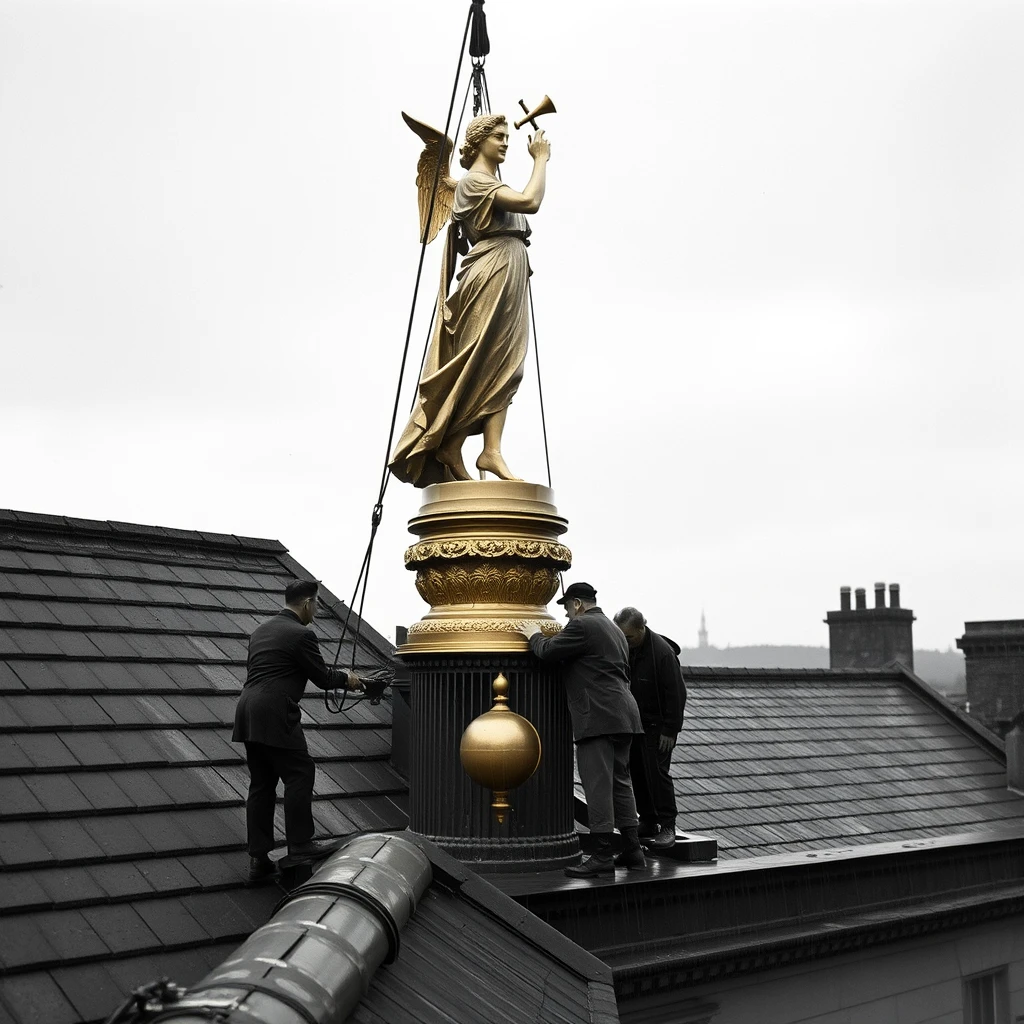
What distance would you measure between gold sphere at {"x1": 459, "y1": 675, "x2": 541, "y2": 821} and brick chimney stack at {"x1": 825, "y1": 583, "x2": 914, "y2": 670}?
27015 mm

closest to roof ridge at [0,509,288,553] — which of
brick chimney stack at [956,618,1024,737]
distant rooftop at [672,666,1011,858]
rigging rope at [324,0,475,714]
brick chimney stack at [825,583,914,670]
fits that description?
rigging rope at [324,0,475,714]

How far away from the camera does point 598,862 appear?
8.80 metres

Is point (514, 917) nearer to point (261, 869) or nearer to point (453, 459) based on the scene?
point (261, 869)

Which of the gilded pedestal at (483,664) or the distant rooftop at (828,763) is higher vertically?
the distant rooftop at (828,763)

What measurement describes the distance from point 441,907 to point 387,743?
365 centimetres

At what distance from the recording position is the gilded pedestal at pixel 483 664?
8.91 m

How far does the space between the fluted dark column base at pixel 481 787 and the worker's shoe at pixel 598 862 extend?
230mm

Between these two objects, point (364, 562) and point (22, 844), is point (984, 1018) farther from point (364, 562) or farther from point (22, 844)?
point (22, 844)

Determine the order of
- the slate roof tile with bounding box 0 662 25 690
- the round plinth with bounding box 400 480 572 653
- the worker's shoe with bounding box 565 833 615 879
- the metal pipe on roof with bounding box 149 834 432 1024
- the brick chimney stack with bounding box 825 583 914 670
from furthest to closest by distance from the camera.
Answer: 1. the brick chimney stack with bounding box 825 583 914 670
2. the round plinth with bounding box 400 480 572 653
3. the worker's shoe with bounding box 565 833 615 879
4. the slate roof tile with bounding box 0 662 25 690
5. the metal pipe on roof with bounding box 149 834 432 1024

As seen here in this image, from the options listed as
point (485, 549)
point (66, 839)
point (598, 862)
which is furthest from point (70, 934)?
point (485, 549)

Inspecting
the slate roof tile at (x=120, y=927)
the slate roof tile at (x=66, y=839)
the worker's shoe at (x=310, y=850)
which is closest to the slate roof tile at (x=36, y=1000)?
the slate roof tile at (x=120, y=927)

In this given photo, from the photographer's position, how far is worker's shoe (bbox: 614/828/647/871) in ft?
30.0

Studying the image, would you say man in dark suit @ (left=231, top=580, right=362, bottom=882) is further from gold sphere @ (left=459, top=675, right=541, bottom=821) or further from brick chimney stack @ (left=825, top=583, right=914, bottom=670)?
brick chimney stack @ (left=825, top=583, right=914, bottom=670)

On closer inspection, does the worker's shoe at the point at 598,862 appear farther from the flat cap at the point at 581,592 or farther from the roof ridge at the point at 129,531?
the roof ridge at the point at 129,531
